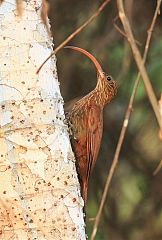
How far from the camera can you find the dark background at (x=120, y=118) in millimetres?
6609

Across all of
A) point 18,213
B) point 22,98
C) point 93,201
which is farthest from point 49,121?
point 93,201

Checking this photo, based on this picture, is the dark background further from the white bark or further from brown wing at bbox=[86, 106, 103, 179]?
the white bark

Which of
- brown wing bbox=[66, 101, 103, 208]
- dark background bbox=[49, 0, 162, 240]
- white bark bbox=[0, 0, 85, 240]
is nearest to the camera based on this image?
white bark bbox=[0, 0, 85, 240]

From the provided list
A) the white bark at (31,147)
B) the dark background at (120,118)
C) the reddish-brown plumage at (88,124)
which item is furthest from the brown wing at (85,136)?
the dark background at (120,118)

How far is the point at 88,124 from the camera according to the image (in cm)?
504

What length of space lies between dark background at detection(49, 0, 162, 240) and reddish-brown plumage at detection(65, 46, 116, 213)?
1.24 meters

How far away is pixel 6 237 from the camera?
3.52 metres

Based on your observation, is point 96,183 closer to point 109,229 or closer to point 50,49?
point 109,229

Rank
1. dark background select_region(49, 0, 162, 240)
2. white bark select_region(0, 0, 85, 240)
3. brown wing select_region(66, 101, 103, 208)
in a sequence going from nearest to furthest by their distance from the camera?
white bark select_region(0, 0, 85, 240) < brown wing select_region(66, 101, 103, 208) < dark background select_region(49, 0, 162, 240)

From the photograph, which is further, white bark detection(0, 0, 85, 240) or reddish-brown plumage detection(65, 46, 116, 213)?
reddish-brown plumage detection(65, 46, 116, 213)

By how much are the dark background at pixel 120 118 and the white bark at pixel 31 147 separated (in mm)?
2890

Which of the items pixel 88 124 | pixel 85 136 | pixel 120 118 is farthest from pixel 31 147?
pixel 120 118

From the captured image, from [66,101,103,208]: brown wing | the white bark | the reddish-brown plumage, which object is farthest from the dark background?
the white bark

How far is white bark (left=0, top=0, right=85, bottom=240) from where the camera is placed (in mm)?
3521
